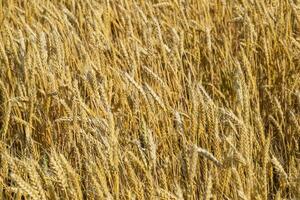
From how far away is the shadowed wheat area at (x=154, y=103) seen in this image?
1124 mm

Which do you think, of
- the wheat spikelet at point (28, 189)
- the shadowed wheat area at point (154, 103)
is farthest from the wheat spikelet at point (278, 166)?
the wheat spikelet at point (28, 189)

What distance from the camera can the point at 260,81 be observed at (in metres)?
1.73

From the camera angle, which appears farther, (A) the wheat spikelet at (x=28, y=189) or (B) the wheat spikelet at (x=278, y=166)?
(B) the wheat spikelet at (x=278, y=166)

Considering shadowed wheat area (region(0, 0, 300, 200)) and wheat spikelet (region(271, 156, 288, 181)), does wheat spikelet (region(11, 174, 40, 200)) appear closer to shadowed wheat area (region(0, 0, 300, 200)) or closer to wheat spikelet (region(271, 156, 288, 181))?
shadowed wheat area (region(0, 0, 300, 200))

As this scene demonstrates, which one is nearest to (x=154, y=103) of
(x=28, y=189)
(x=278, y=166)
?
(x=278, y=166)

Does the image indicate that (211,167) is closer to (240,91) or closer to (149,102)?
(240,91)

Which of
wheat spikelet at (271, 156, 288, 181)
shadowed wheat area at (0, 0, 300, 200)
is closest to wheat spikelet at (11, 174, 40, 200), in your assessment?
shadowed wheat area at (0, 0, 300, 200)

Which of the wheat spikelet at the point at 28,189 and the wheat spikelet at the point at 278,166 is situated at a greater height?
the wheat spikelet at the point at 28,189

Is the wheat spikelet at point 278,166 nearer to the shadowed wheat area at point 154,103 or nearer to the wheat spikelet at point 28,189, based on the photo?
the shadowed wheat area at point 154,103

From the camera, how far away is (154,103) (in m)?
1.48

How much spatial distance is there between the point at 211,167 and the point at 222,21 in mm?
987

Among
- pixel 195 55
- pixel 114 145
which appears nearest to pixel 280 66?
pixel 195 55

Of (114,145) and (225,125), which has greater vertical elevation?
(114,145)

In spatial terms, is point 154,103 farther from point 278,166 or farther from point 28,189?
point 28,189
